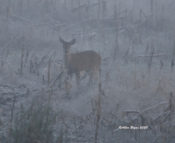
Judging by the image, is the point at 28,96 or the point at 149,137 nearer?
the point at 149,137

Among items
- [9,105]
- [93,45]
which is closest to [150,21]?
[93,45]

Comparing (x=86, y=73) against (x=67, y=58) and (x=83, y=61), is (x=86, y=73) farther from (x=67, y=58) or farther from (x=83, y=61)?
(x=67, y=58)

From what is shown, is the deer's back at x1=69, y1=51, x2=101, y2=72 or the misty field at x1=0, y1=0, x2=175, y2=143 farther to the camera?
the deer's back at x1=69, y1=51, x2=101, y2=72

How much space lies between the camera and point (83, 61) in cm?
996

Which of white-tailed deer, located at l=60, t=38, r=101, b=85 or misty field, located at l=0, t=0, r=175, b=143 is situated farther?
white-tailed deer, located at l=60, t=38, r=101, b=85

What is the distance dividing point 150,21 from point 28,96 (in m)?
9.03

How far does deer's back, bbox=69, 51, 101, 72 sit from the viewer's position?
9922mm

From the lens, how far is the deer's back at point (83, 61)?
992 centimetres

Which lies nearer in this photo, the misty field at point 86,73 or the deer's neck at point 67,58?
the misty field at point 86,73

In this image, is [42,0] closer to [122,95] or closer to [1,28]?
[1,28]

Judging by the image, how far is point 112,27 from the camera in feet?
48.8

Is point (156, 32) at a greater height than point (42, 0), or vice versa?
point (42, 0)

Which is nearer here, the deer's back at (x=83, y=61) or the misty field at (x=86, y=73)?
the misty field at (x=86, y=73)

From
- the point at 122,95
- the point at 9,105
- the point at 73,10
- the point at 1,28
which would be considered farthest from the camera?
the point at 73,10
